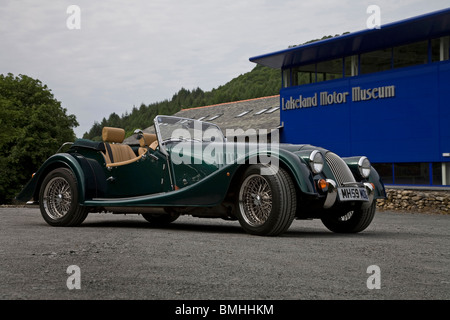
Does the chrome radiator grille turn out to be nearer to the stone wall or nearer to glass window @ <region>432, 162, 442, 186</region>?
the stone wall

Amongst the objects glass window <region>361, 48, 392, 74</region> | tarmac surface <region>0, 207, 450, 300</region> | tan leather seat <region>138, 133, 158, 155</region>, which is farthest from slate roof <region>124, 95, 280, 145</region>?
A: tarmac surface <region>0, 207, 450, 300</region>

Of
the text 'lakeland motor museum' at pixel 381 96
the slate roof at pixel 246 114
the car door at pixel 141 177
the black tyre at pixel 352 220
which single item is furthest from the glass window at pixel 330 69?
the car door at pixel 141 177

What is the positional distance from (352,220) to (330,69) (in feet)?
61.9

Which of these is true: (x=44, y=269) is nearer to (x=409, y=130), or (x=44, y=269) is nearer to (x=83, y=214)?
(x=83, y=214)

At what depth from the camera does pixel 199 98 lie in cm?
12256

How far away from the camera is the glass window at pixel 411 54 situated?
20.8 m

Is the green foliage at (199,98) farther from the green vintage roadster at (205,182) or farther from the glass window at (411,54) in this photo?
the green vintage roadster at (205,182)

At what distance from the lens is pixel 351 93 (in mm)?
24000

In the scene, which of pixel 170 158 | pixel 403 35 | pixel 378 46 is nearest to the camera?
pixel 170 158

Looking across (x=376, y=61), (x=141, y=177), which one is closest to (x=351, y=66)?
(x=376, y=61)

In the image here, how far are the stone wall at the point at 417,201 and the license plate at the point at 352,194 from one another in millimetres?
11368

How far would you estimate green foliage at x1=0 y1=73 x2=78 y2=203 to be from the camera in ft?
140

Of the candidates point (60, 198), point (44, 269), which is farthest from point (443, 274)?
point (60, 198)
